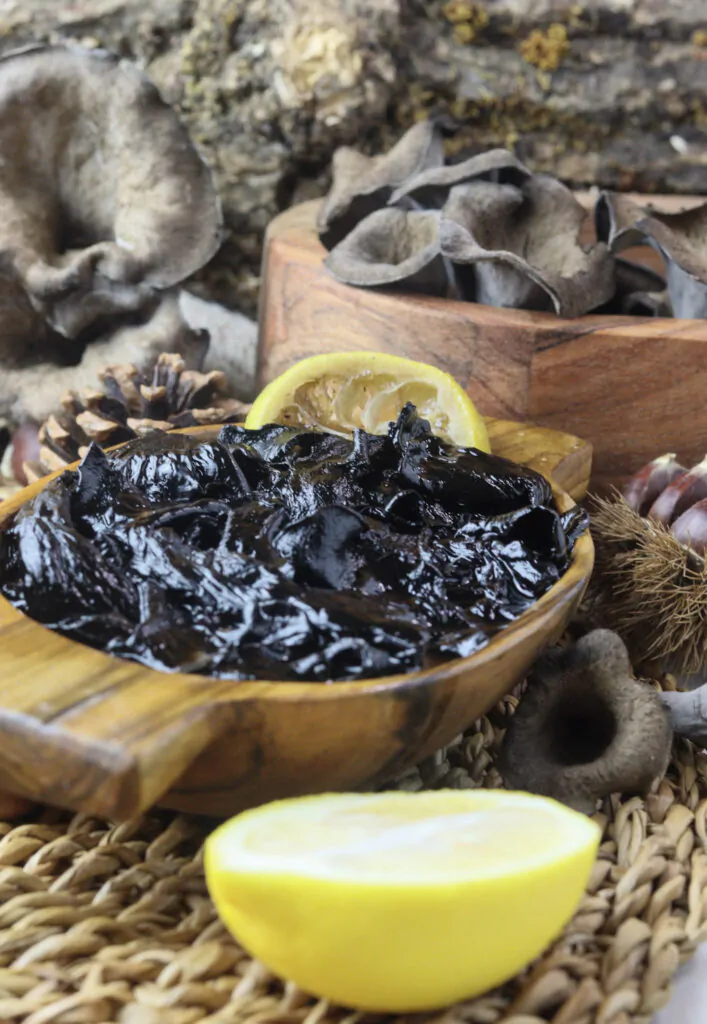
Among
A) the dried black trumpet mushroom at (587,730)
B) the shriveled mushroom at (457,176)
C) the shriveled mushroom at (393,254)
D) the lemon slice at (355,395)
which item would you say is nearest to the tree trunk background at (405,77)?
the shriveled mushroom at (457,176)

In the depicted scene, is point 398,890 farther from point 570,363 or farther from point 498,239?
point 498,239

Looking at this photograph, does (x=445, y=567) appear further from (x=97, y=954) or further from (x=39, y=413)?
(x=39, y=413)

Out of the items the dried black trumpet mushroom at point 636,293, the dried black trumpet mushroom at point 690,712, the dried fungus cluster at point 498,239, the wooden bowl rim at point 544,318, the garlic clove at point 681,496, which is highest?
the dried fungus cluster at point 498,239

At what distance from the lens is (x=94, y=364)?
5.47 ft

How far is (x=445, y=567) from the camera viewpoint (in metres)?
0.85

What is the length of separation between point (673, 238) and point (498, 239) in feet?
0.84

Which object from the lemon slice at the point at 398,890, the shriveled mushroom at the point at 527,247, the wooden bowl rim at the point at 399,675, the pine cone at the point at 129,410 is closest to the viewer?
the lemon slice at the point at 398,890

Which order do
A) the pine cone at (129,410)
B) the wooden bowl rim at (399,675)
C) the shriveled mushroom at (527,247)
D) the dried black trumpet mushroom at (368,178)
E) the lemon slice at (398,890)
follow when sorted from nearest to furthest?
the lemon slice at (398,890), the wooden bowl rim at (399,675), the shriveled mushroom at (527,247), the pine cone at (129,410), the dried black trumpet mushroom at (368,178)

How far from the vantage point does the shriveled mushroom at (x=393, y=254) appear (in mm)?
1403

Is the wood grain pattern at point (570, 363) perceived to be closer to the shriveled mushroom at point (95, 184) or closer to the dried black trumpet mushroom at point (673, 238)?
the dried black trumpet mushroom at point (673, 238)

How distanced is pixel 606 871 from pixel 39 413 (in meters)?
1.18

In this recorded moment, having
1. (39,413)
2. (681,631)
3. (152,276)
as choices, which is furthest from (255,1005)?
(152,276)

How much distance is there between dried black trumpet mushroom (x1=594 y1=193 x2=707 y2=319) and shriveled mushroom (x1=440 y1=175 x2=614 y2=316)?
0.14 ft

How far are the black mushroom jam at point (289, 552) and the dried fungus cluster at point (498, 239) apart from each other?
0.43 m
